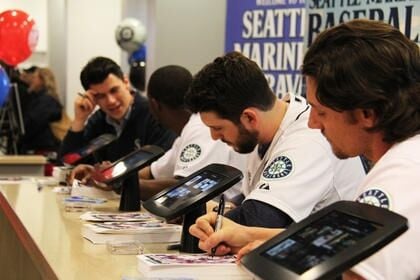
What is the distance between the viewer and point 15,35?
6480mm

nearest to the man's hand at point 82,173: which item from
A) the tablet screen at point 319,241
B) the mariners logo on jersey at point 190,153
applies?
the mariners logo on jersey at point 190,153

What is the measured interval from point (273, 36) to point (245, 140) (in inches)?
76.3

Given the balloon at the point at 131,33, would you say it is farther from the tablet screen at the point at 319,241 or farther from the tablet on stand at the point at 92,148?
the tablet screen at the point at 319,241

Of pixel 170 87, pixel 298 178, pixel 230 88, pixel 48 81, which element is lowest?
pixel 48 81

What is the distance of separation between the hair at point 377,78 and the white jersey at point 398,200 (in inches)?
2.1

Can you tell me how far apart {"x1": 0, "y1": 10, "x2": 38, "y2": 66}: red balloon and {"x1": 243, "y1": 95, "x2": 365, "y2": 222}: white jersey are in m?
4.66

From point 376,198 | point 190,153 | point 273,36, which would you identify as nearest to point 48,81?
point 273,36

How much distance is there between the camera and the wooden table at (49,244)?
1.89 metres

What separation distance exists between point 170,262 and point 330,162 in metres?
0.62

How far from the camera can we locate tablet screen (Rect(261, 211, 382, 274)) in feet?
3.74

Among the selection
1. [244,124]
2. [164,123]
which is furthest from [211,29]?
[244,124]

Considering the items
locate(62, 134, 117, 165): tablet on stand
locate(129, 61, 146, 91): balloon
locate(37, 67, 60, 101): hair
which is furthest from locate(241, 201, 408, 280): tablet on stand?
locate(37, 67, 60, 101): hair

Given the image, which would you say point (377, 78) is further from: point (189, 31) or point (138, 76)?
point (138, 76)

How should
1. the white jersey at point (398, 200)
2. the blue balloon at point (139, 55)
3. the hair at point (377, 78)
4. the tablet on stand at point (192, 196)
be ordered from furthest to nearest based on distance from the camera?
the blue balloon at point (139, 55) < the tablet on stand at point (192, 196) < the hair at point (377, 78) < the white jersey at point (398, 200)
